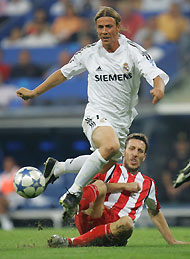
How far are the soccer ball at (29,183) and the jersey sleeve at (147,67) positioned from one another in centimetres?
156

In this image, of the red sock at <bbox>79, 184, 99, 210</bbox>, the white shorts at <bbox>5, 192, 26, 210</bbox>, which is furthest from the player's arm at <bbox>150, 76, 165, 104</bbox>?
the white shorts at <bbox>5, 192, 26, 210</bbox>

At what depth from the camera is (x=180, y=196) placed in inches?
565

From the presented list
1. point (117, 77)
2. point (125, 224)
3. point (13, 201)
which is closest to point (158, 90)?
point (117, 77)

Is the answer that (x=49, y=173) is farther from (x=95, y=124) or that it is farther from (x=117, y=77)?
(x=117, y=77)

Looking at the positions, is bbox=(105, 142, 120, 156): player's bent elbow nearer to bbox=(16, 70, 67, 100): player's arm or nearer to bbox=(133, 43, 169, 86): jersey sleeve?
bbox=(133, 43, 169, 86): jersey sleeve

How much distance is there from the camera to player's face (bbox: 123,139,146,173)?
280 inches

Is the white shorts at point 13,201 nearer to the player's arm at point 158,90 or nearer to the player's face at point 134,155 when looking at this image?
the player's face at point 134,155

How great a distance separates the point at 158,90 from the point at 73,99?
871 centimetres

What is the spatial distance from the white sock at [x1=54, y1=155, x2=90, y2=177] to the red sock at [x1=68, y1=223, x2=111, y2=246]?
0.92 metres

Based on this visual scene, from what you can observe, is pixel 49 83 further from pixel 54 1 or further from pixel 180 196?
pixel 54 1

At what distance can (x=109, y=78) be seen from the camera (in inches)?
284

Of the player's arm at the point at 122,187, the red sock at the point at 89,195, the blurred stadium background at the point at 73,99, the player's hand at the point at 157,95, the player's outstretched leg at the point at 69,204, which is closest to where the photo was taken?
the player's hand at the point at 157,95

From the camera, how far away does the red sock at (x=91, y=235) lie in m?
6.71

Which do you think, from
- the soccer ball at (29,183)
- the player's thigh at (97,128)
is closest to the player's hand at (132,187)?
the player's thigh at (97,128)
